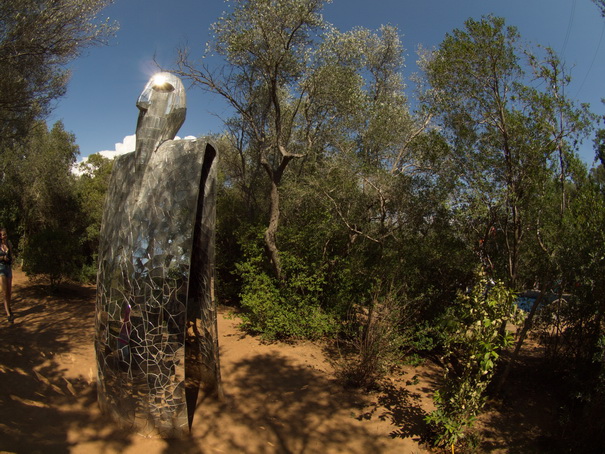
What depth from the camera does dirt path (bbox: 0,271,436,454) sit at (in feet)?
11.0

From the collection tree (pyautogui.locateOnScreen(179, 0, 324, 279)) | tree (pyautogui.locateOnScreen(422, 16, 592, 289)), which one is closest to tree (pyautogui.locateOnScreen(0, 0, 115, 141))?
tree (pyautogui.locateOnScreen(179, 0, 324, 279))

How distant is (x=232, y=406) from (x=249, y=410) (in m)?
0.22

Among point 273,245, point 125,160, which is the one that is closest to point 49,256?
point 273,245

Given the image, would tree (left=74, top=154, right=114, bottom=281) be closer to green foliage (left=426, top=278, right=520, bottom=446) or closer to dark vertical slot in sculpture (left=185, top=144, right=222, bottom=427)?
dark vertical slot in sculpture (left=185, top=144, right=222, bottom=427)

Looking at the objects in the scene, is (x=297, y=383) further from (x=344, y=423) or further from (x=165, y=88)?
(x=165, y=88)

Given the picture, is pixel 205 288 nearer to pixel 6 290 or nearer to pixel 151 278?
pixel 151 278

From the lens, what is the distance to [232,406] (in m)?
4.40

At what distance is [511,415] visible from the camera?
4.53 meters

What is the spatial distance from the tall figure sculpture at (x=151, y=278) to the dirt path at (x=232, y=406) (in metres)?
0.29

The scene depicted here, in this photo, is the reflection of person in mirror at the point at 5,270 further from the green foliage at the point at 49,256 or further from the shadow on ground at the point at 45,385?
the green foliage at the point at 49,256

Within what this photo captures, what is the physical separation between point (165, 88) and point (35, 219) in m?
10.3

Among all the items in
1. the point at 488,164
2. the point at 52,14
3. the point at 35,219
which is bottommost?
the point at 35,219

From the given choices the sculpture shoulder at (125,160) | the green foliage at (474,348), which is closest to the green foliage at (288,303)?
the green foliage at (474,348)

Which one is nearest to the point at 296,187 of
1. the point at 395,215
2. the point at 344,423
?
the point at 395,215
